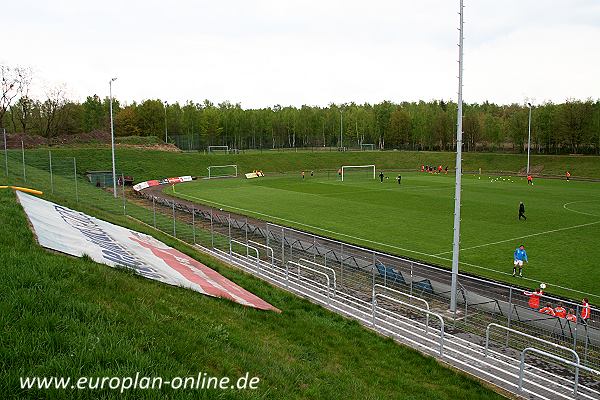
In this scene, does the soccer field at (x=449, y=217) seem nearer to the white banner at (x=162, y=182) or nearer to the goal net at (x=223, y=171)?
the white banner at (x=162, y=182)

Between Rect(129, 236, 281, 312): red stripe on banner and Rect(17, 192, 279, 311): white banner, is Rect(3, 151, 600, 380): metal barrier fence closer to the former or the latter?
Rect(129, 236, 281, 312): red stripe on banner

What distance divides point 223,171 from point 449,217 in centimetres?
4978

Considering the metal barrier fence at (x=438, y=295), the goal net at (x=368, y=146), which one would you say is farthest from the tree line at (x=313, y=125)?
the metal barrier fence at (x=438, y=295)

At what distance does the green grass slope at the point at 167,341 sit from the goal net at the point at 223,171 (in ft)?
211

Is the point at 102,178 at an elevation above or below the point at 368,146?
below

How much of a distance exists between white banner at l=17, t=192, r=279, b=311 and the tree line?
247ft

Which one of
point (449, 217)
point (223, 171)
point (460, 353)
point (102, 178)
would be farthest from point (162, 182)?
point (460, 353)

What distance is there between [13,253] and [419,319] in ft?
39.1

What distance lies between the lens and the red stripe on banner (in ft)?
39.4

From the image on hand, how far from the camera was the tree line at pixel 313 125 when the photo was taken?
87188 mm

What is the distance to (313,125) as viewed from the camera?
415 ft

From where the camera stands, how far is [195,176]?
74.2 meters

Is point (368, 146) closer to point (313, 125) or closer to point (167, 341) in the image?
point (313, 125)

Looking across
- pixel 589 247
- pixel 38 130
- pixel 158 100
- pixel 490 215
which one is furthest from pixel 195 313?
pixel 158 100
